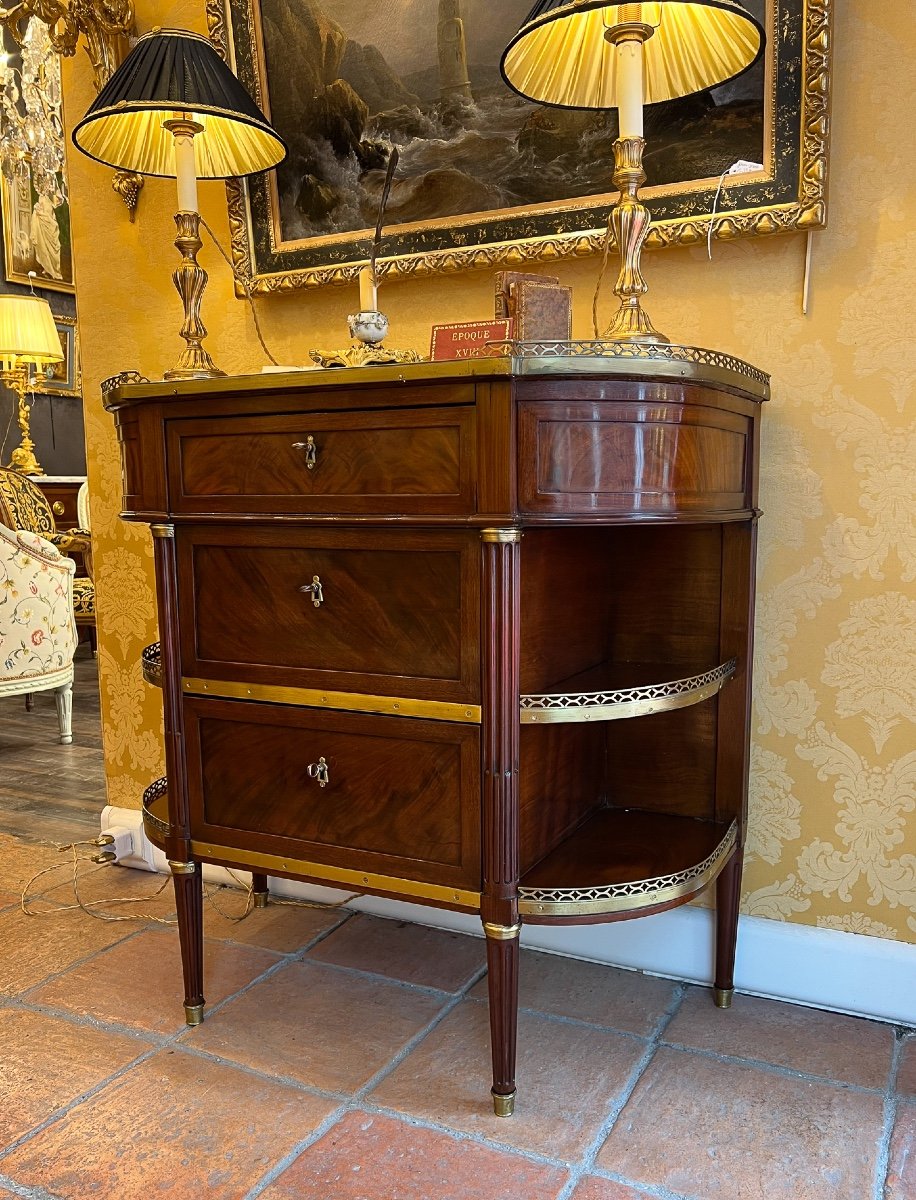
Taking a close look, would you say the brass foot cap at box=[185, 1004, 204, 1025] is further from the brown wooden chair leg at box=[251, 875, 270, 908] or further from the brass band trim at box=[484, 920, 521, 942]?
the brass band trim at box=[484, 920, 521, 942]

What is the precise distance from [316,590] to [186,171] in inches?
33.2

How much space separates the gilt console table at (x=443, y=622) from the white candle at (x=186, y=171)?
382 millimetres

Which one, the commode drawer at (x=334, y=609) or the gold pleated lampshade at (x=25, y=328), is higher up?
the gold pleated lampshade at (x=25, y=328)

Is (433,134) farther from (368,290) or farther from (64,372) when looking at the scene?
(64,372)

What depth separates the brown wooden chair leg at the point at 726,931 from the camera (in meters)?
1.74

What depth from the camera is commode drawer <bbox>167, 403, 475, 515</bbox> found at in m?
1.32

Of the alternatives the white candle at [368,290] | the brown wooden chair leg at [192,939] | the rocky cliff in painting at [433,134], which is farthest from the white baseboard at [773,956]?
the rocky cliff in painting at [433,134]

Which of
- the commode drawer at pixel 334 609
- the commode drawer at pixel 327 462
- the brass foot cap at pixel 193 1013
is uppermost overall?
the commode drawer at pixel 327 462

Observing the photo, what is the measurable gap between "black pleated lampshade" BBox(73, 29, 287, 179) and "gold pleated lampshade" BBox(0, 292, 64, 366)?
359 centimetres

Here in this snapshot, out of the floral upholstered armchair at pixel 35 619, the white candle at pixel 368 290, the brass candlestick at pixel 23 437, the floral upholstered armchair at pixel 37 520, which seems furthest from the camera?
the brass candlestick at pixel 23 437

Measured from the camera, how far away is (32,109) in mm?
5027

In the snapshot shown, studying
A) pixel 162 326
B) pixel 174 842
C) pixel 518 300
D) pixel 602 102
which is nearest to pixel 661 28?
pixel 602 102

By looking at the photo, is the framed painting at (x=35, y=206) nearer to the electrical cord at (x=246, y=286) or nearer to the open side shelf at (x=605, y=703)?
the electrical cord at (x=246, y=286)

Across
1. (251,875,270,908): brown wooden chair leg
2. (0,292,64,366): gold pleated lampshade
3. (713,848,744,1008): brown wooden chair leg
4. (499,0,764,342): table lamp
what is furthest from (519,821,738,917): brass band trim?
(0,292,64,366): gold pleated lampshade
